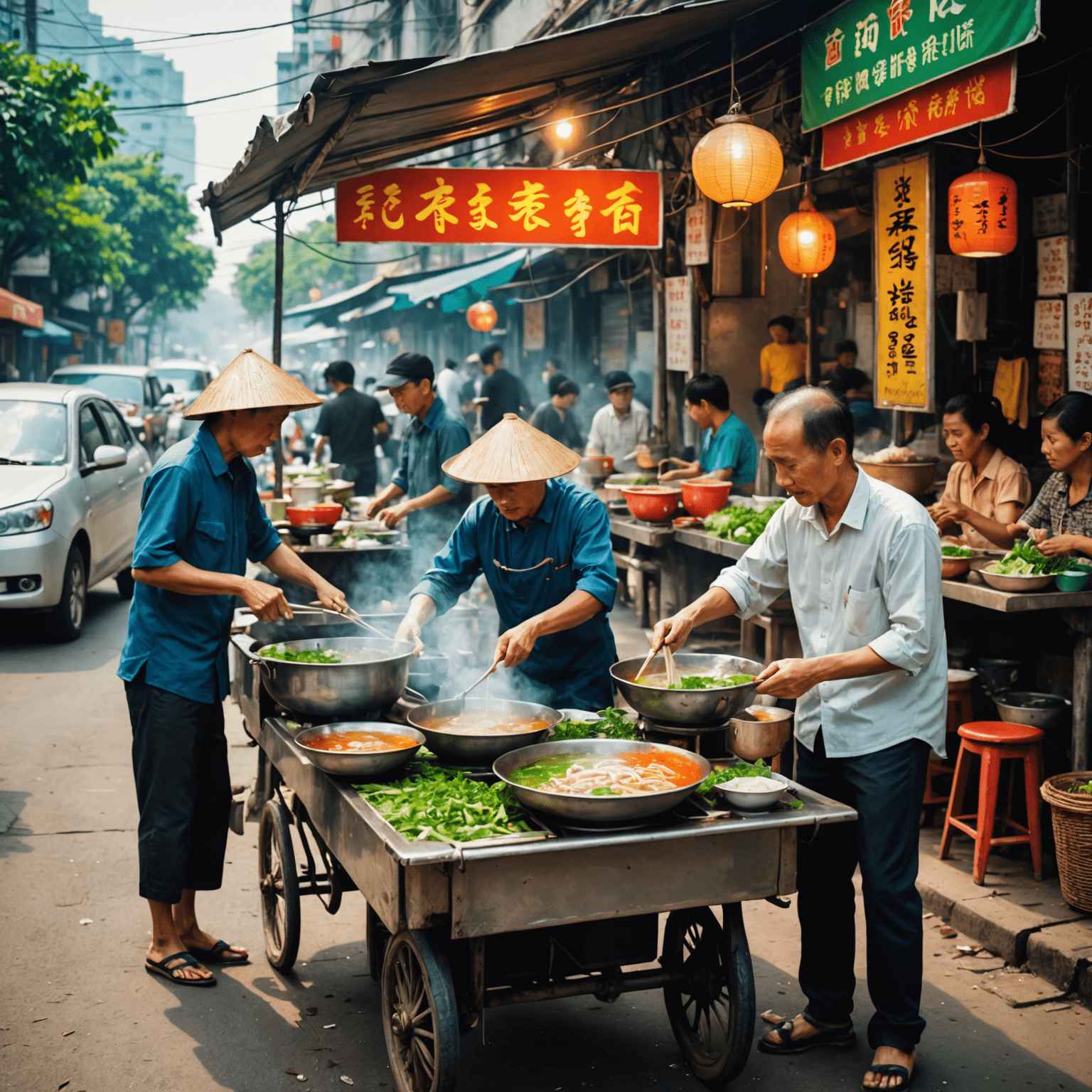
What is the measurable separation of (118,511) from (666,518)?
5.56m

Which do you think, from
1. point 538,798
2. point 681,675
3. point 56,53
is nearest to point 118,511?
point 681,675

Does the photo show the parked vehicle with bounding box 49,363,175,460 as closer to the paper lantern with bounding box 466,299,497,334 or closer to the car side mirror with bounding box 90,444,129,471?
the paper lantern with bounding box 466,299,497,334

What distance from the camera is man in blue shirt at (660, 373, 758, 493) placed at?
28.1 ft

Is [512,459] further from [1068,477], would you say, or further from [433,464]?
[433,464]

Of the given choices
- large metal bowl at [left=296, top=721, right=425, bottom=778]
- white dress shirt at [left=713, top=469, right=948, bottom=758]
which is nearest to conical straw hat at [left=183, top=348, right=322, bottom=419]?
large metal bowl at [left=296, top=721, right=425, bottom=778]

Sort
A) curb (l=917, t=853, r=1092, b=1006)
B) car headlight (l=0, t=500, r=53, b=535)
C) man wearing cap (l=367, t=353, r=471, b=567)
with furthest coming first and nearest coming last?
1. car headlight (l=0, t=500, r=53, b=535)
2. man wearing cap (l=367, t=353, r=471, b=567)
3. curb (l=917, t=853, r=1092, b=1006)

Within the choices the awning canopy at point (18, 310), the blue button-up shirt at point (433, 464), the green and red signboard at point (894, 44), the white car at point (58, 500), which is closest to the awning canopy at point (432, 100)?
the green and red signboard at point (894, 44)

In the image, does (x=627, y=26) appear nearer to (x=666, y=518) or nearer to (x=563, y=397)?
(x=666, y=518)

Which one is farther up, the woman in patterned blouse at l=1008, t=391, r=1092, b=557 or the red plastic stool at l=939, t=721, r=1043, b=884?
the woman in patterned blouse at l=1008, t=391, r=1092, b=557

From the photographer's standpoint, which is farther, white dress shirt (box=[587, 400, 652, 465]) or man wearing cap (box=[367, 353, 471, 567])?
white dress shirt (box=[587, 400, 652, 465])

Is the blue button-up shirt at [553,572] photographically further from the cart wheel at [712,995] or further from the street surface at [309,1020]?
the street surface at [309,1020]

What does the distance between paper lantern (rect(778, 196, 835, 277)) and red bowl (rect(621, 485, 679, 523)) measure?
1969mm

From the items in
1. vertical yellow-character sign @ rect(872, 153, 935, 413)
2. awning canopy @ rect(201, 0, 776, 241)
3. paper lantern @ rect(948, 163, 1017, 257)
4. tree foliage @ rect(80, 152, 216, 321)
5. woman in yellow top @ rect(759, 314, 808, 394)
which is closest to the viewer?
awning canopy @ rect(201, 0, 776, 241)

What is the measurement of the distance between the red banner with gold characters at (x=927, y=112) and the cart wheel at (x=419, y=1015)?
15.1 feet
